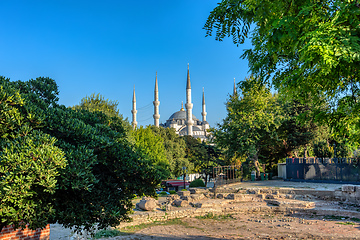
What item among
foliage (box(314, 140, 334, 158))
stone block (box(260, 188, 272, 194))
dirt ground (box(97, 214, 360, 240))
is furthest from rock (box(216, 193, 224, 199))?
foliage (box(314, 140, 334, 158))

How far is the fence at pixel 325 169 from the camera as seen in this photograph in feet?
71.1

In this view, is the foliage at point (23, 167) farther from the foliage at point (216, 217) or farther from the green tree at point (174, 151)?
the green tree at point (174, 151)

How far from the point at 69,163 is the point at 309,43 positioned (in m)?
4.36

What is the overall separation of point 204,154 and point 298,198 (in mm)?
34032

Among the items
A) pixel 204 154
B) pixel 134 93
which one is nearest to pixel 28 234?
pixel 204 154

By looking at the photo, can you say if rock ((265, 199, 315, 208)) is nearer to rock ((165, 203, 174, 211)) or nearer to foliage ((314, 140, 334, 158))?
rock ((165, 203, 174, 211))

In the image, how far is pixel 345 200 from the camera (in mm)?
18078

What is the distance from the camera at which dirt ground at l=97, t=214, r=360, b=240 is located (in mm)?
12094

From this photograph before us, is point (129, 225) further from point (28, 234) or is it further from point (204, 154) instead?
point (204, 154)

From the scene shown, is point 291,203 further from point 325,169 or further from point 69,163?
point 69,163

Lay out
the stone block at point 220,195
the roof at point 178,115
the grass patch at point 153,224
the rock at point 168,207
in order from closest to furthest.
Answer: the grass patch at point 153,224
the rock at point 168,207
the stone block at point 220,195
the roof at point 178,115

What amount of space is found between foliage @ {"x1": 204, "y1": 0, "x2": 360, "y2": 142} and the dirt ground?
8.27m

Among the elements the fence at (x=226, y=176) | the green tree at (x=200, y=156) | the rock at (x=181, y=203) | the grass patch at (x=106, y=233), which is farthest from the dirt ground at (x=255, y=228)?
the green tree at (x=200, y=156)

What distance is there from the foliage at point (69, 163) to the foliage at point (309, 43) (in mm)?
3327
